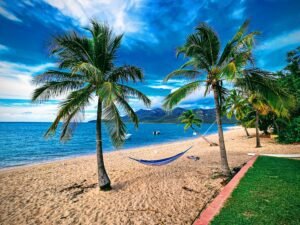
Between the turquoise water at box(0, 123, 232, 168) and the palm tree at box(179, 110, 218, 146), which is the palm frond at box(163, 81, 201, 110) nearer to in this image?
the turquoise water at box(0, 123, 232, 168)

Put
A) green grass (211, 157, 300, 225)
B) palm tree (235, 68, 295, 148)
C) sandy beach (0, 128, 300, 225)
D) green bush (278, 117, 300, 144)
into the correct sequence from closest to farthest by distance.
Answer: green grass (211, 157, 300, 225), sandy beach (0, 128, 300, 225), palm tree (235, 68, 295, 148), green bush (278, 117, 300, 144)

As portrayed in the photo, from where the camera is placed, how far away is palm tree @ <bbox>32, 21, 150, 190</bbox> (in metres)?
4.75

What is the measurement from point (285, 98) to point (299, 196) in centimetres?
274

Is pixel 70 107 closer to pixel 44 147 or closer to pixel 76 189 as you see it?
pixel 76 189

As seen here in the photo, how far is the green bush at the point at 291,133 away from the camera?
1140 centimetres

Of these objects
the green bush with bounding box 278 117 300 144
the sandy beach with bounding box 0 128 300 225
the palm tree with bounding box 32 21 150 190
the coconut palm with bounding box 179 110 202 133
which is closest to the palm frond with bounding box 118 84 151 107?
the palm tree with bounding box 32 21 150 190

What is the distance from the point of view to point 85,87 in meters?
5.16

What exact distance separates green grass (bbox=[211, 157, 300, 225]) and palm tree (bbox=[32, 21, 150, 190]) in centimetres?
332

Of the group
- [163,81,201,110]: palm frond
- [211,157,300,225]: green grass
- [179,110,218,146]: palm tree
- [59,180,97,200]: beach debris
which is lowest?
[59,180,97,200]: beach debris

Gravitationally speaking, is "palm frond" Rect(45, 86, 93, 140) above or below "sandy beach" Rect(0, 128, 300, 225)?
above

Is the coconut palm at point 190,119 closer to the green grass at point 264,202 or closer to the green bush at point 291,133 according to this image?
the green bush at point 291,133

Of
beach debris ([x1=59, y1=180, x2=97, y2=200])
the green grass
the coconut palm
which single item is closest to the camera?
the green grass

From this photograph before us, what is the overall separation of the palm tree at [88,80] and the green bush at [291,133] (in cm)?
1167

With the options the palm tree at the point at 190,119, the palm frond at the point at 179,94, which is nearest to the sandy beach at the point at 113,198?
the palm frond at the point at 179,94
